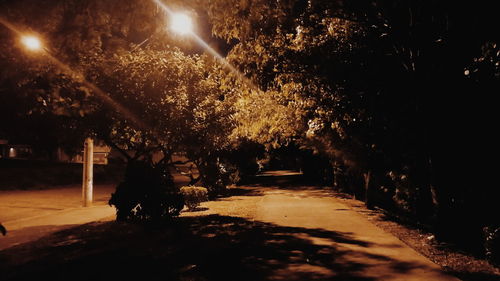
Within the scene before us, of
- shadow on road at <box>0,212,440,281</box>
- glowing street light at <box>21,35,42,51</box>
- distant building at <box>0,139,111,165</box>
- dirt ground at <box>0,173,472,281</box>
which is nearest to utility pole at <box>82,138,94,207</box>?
dirt ground at <box>0,173,472,281</box>

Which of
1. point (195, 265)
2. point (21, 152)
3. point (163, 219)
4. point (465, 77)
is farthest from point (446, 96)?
point (21, 152)

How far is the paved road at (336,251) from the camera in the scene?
6629mm

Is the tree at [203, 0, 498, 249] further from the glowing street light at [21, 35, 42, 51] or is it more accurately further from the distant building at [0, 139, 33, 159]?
the distant building at [0, 139, 33, 159]

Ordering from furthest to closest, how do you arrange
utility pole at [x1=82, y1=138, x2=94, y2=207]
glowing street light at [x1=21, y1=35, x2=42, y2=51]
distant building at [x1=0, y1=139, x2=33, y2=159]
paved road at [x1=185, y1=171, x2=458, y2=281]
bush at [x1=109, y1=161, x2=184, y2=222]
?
distant building at [x1=0, y1=139, x2=33, y2=159] → utility pole at [x1=82, y1=138, x2=94, y2=207] → bush at [x1=109, y1=161, x2=184, y2=222] → glowing street light at [x1=21, y1=35, x2=42, y2=51] → paved road at [x1=185, y1=171, x2=458, y2=281]

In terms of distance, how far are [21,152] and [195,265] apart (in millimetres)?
66237

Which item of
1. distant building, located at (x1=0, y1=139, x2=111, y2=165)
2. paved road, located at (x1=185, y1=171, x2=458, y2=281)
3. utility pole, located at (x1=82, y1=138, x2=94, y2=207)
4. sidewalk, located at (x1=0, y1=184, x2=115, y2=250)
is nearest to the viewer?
paved road, located at (x1=185, y1=171, x2=458, y2=281)

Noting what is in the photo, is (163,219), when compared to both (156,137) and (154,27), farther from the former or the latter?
(154,27)

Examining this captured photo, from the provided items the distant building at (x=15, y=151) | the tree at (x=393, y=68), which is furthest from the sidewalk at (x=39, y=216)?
the distant building at (x=15, y=151)

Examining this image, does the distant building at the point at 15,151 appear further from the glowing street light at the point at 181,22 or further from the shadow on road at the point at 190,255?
the glowing street light at the point at 181,22

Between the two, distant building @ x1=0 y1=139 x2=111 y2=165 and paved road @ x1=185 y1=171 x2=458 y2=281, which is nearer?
paved road @ x1=185 y1=171 x2=458 y2=281

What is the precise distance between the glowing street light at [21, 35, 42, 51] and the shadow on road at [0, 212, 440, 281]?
13.7 feet

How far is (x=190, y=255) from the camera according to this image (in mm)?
7984

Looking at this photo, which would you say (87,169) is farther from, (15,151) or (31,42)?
(15,151)

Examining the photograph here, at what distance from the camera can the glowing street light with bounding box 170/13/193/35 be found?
8602 mm
